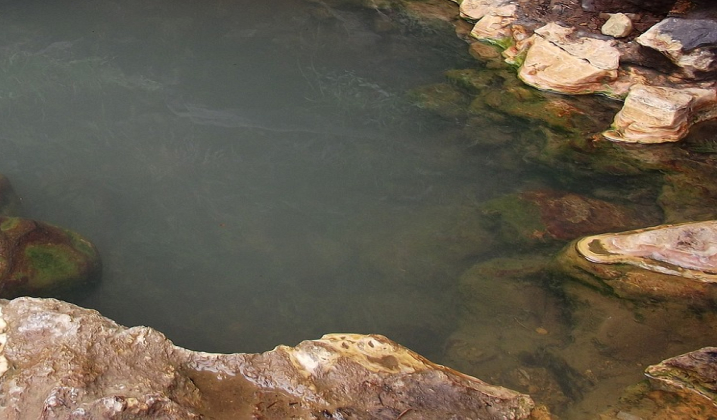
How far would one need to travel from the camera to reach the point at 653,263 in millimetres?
3562

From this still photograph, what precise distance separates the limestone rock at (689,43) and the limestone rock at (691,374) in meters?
3.44

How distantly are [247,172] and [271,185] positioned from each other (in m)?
0.25

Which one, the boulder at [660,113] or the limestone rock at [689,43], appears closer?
the boulder at [660,113]

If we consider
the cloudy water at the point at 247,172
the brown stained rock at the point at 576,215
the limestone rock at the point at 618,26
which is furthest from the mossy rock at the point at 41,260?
the limestone rock at the point at 618,26

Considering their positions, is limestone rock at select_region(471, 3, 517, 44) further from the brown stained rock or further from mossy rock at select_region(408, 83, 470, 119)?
the brown stained rock

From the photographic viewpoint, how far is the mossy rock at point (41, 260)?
10.9 feet

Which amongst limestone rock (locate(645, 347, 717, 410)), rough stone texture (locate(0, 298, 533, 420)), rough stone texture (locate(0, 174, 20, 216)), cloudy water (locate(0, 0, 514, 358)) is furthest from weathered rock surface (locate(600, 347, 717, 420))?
rough stone texture (locate(0, 174, 20, 216))

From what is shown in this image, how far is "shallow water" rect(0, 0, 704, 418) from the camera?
3.50 metres

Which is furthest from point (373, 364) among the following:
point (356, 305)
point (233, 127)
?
point (233, 127)

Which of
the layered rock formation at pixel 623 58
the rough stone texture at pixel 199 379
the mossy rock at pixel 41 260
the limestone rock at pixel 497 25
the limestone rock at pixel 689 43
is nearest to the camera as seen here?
the rough stone texture at pixel 199 379

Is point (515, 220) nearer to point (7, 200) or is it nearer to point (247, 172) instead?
point (247, 172)

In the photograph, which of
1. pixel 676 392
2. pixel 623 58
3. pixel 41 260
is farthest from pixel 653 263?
pixel 41 260

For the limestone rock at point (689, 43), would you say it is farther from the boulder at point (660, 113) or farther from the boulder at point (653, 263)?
the boulder at point (653, 263)

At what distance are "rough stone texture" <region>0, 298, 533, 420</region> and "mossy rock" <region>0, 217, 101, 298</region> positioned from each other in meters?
0.73
